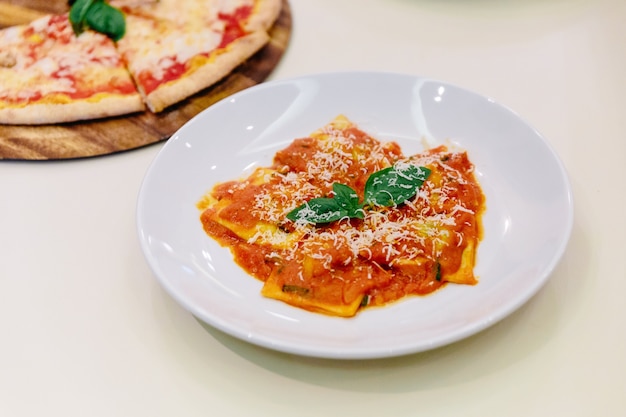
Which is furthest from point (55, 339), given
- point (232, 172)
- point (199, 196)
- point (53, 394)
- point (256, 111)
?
point (256, 111)

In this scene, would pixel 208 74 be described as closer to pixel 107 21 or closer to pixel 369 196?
pixel 107 21

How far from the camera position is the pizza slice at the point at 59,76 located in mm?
2195

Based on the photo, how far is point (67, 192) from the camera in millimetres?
1990

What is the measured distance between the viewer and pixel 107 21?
2.71 meters

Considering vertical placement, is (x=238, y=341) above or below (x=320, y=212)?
below

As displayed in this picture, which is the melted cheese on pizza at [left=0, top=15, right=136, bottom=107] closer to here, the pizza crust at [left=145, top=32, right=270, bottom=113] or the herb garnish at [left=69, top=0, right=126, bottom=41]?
→ the herb garnish at [left=69, top=0, right=126, bottom=41]

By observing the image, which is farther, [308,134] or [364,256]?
[308,134]

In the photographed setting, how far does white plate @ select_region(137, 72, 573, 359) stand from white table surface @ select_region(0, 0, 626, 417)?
120 millimetres

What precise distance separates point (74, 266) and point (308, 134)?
0.87 m

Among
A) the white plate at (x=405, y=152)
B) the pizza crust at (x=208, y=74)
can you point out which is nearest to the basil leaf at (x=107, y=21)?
the pizza crust at (x=208, y=74)

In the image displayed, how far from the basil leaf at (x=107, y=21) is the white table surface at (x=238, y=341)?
0.84 meters

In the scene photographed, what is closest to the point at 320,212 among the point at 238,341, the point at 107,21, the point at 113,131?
the point at 238,341

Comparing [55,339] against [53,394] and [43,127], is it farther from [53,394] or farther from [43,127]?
[43,127]

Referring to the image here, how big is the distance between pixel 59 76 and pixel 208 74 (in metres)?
0.62
